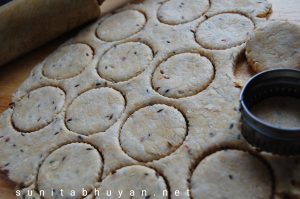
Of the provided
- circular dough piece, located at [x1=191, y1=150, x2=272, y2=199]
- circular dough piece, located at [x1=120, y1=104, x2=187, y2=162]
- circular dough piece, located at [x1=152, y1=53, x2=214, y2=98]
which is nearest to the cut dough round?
circular dough piece, located at [x1=152, y1=53, x2=214, y2=98]

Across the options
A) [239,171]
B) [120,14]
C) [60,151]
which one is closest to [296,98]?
[239,171]

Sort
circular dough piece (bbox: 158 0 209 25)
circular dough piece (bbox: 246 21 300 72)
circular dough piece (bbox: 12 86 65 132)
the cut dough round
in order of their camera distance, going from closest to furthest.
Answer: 1. circular dough piece (bbox: 246 21 300 72)
2. circular dough piece (bbox: 12 86 65 132)
3. the cut dough round
4. circular dough piece (bbox: 158 0 209 25)

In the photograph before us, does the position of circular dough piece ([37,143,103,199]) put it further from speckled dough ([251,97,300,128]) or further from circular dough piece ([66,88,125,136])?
speckled dough ([251,97,300,128])

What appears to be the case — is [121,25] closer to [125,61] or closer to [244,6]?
[125,61]

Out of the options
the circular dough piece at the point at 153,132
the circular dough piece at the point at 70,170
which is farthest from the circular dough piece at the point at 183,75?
the circular dough piece at the point at 70,170

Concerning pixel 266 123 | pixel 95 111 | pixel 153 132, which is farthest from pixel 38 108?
pixel 266 123

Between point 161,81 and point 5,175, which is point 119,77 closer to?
point 161,81
